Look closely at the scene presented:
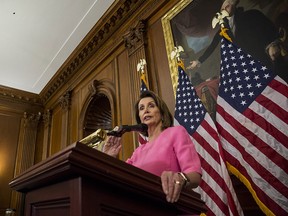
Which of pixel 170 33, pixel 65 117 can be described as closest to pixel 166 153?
pixel 170 33

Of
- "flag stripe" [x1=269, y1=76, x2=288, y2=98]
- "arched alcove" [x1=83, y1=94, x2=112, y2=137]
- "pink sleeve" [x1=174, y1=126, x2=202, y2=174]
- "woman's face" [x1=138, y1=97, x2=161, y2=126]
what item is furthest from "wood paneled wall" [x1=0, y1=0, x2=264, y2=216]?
"pink sleeve" [x1=174, y1=126, x2=202, y2=174]

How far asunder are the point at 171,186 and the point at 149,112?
0.82 meters

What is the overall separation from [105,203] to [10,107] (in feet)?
21.9

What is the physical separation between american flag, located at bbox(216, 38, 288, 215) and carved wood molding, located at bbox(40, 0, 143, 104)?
2300 millimetres

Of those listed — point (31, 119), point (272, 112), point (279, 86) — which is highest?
point (31, 119)

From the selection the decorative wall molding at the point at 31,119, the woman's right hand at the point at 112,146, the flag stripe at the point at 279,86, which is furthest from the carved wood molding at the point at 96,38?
the woman's right hand at the point at 112,146

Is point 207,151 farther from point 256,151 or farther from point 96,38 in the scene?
point 96,38

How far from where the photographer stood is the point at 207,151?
221 centimetres

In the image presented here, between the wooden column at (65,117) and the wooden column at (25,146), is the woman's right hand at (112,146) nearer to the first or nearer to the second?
the wooden column at (65,117)

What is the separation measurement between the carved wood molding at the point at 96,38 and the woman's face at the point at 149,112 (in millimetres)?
2770

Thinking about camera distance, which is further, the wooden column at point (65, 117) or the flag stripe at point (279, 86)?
the wooden column at point (65, 117)

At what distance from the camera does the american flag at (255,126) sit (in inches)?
70.4

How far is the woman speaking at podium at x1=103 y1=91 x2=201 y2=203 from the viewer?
0.88 meters

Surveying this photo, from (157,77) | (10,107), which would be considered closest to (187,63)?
(157,77)
